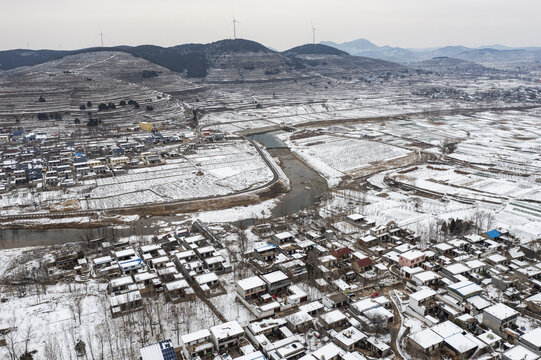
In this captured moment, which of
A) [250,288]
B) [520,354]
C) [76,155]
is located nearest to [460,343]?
[520,354]

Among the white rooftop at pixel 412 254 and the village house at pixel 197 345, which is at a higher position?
the white rooftop at pixel 412 254

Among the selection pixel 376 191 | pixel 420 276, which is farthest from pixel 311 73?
pixel 420 276

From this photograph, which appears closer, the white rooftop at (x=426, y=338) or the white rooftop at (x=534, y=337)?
the white rooftop at (x=534, y=337)

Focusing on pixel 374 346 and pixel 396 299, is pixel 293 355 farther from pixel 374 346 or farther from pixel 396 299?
pixel 396 299

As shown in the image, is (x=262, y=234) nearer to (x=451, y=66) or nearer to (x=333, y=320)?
(x=333, y=320)

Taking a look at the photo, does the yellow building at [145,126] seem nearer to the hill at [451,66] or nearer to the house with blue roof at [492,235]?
the house with blue roof at [492,235]

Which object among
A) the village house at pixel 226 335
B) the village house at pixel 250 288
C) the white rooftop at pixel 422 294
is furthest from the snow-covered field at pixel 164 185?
the white rooftop at pixel 422 294
